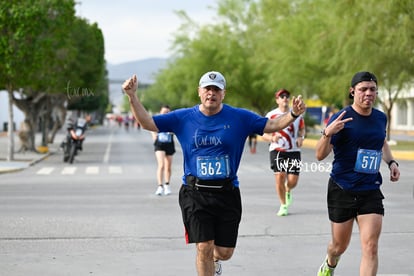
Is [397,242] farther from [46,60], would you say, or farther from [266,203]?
[46,60]

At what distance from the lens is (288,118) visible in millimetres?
6098

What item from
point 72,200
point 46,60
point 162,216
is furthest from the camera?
point 46,60

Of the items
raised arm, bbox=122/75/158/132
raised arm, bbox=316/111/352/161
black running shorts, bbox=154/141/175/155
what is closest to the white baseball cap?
raised arm, bbox=122/75/158/132

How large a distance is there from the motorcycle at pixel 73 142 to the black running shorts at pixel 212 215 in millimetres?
20672

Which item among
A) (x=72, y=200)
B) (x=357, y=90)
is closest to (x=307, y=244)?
(x=357, y=90)

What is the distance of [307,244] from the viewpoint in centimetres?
893

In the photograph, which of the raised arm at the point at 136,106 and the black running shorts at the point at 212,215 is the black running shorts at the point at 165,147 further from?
the black running shorts at the point at 212,215

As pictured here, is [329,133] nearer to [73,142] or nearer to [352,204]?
[352,204]

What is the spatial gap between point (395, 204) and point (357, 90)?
7116 mm

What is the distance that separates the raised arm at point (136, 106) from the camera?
595 centimetres

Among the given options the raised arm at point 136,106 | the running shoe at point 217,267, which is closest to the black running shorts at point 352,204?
the running shoe at point 217,267

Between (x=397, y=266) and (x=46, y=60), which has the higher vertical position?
(x=46, y=60)

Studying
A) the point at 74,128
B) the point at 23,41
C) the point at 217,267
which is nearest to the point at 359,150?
the point at 217,267

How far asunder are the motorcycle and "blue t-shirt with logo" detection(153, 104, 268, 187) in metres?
20.6
